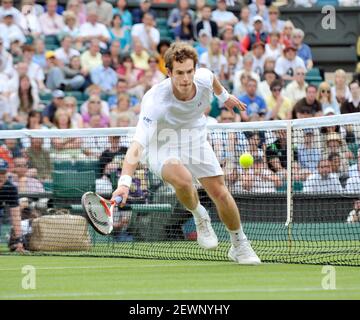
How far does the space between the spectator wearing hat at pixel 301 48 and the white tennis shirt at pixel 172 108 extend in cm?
1196

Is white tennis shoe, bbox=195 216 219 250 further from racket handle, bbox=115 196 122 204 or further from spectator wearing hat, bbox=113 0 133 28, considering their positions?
spectator wearing hat, bbox=113 0 133 28

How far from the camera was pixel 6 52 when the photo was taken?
19.4m

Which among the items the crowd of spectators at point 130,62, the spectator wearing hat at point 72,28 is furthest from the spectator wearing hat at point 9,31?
the spectator wearing hat at point 72,28

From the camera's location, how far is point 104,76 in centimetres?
2017

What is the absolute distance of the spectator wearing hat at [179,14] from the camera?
22.5m

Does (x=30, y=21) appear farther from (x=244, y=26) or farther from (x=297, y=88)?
(x=297, y=88)

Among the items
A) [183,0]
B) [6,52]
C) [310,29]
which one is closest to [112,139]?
Answer: [6,52]

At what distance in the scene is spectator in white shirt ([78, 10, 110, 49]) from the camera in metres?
21.0

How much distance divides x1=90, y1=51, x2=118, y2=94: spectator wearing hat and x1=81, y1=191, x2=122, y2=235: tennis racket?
37.3ft

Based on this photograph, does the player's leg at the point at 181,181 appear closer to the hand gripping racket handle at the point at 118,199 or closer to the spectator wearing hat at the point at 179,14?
the hand gripping racket handle at the point at 118,199

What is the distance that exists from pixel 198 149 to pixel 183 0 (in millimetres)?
12497

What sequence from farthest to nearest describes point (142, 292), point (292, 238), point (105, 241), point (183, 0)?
1. point (183, 0)
2. point (105, 241)
3. point (292, 238)
4. point (142, 292)
